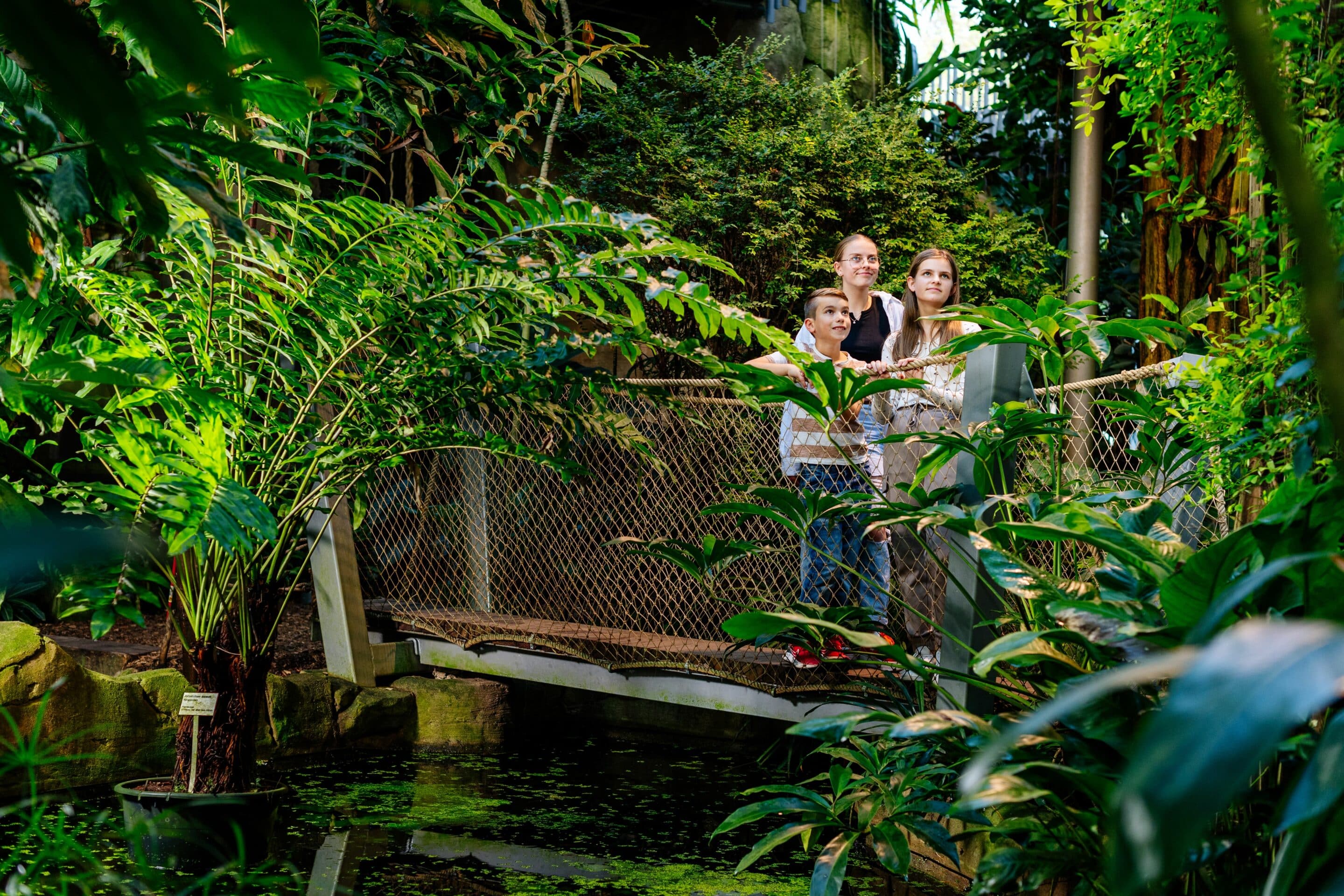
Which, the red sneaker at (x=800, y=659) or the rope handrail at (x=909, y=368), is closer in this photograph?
the rope handrail at (x=909, y=368)

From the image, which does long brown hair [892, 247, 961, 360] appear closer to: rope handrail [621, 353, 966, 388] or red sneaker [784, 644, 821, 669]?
rope handrail [621, 353, 966, 388]

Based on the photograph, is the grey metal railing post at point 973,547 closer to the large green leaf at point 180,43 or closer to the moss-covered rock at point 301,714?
the large green leaf at point 180,43

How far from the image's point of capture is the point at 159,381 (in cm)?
144

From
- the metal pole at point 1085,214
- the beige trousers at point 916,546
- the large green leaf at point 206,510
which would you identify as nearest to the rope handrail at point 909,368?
the beige trousers at point 916,546

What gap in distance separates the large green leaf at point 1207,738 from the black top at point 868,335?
3.54 meters

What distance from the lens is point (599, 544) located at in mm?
2838

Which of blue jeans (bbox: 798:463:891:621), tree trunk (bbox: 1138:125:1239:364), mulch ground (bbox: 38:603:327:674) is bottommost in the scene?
mulch ground (bbox: 38:603:327:674)

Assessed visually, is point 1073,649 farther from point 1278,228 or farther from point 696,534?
point 696,534

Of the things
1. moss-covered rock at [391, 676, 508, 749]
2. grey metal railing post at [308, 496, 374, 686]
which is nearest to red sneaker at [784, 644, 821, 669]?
moss-covered rock at [391, 676, 508, 749]

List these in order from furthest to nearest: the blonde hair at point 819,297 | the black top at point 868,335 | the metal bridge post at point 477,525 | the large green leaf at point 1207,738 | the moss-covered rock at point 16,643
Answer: the black top at point 868,335
the metal bridge post at point 477,525
the blonde hair at point 819,297
the moss-covered rock at point 16,643
the large green leaf at point 1207,738

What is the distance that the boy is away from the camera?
9.14ft

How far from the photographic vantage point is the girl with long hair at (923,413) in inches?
104

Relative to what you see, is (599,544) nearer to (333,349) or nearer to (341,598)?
Result: (333,349)

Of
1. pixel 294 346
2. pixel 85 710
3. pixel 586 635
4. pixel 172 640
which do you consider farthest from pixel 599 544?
pixel 172 640
